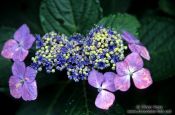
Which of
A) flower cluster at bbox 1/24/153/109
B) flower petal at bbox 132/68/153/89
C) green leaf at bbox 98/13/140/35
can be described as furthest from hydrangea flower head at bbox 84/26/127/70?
green leaf at bbox 98/13/140/35

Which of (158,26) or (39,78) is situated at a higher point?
(158,26)

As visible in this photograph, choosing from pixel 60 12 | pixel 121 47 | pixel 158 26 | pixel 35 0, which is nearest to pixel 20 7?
pixel 35 0

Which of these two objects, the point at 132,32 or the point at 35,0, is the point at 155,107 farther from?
the point at 35,0

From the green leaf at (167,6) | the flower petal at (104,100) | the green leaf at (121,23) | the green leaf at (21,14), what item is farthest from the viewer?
the green leaf at (21,14)

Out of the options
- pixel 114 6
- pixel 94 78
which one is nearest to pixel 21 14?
pixel 114 6

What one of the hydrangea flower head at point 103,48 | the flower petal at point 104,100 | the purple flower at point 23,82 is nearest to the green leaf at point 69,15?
the hydrangea flower head at point 103,48

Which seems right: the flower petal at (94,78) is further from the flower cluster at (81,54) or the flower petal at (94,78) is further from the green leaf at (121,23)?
the green leaf at (121,23)

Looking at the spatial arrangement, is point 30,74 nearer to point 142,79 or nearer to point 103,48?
point 103,48
